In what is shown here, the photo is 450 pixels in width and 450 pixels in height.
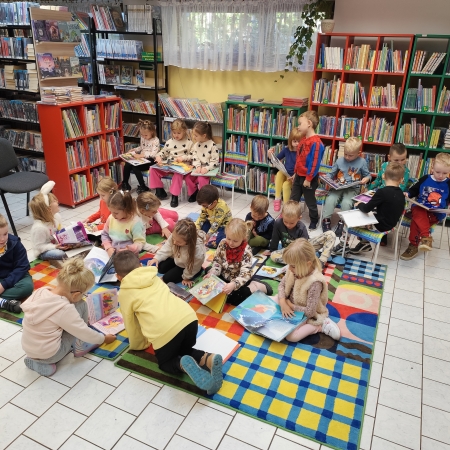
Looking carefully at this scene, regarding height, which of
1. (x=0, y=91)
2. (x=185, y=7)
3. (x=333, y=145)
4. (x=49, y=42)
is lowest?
(x=333, y=145)

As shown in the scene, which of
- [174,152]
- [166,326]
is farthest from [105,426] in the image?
[174,152]

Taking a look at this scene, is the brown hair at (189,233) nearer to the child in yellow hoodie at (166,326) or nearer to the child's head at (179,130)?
the child in yellow hoodie at (166,326)

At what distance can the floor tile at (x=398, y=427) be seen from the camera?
7.97 ft


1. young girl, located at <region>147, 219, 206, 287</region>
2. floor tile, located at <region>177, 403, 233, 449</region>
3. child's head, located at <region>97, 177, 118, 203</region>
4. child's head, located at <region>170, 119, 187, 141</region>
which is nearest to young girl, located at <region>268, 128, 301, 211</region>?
child's head, located at <region>170, 119, 187, 141</region>

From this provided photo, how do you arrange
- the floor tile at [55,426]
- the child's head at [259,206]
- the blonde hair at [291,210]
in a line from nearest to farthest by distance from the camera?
the floor tile at [55,426], the blonde hair at [291,210], the child's head at [259,206]

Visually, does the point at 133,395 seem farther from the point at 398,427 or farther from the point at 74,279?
the point at 398,427

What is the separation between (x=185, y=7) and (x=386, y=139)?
3691 mm

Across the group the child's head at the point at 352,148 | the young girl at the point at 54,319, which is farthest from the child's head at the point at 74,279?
the child's head at the point at 352,148

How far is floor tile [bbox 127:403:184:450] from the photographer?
94.0 inches

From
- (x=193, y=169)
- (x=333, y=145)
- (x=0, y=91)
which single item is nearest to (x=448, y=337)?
(x=333, y=145)

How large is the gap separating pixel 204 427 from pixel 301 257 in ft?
4.37

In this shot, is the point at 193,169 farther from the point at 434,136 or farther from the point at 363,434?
the point at 363,434

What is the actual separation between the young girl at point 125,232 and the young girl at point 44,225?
481 mm

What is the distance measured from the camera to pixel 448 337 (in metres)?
3.35
